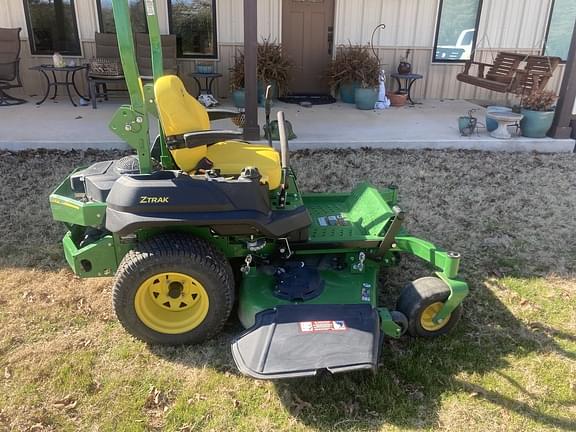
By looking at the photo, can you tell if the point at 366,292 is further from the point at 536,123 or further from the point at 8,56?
the point at 8,56

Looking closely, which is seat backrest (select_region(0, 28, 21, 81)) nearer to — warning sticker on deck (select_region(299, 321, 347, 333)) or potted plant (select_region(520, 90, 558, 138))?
warning sticker on deck (select_region(299, 321, 347, 333))

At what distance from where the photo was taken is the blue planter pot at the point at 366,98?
7.46 m

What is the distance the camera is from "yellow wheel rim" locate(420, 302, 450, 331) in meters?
2.60

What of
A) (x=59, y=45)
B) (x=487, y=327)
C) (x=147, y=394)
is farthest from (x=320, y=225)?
(x=59, y=45)

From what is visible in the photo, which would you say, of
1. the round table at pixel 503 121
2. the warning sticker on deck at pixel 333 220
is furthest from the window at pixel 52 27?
the warning sticker on deck at pixel 333 220

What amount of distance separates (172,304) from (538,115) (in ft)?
17.3

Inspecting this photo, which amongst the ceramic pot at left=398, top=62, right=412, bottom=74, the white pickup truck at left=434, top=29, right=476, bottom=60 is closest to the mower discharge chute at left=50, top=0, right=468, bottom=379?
the ceramic pot at left=398, top=62, right=412, bottom=74

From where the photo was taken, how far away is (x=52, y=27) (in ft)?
25.8

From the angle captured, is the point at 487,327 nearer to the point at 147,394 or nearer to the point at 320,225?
the point at 320,225

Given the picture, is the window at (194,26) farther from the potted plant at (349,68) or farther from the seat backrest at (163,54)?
the potted plant at (349,68)

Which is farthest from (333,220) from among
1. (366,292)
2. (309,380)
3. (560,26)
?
(560,26)

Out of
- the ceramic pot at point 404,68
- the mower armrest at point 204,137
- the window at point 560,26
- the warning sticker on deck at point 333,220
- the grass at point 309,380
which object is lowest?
the grass at point 309,380

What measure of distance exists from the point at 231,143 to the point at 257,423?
1.63 m

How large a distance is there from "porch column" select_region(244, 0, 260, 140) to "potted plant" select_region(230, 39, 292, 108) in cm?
188
